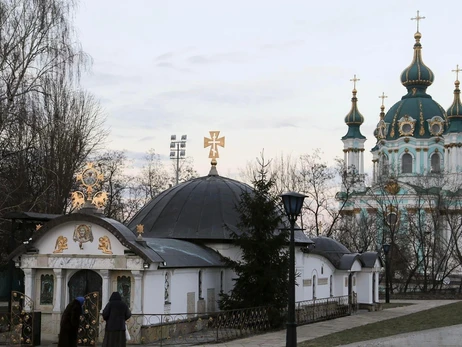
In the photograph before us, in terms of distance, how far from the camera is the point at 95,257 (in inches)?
870

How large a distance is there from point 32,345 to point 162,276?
13.6 ft

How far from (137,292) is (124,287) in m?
0.58

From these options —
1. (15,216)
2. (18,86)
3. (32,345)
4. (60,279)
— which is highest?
(18,86)

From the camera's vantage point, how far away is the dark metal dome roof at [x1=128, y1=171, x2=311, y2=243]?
27578 millimetres

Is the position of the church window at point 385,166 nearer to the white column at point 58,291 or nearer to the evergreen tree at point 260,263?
the evergreen tree at point 260,263

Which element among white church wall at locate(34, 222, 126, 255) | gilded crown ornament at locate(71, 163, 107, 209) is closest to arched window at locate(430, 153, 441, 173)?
gilded crown ornament at locate(71, 163, 107, 209)

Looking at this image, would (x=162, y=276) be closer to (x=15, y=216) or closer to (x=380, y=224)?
(x=15, y=216)

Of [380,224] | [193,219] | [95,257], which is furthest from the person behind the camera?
[380,224]

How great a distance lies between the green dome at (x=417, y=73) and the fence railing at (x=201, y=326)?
2789 inches

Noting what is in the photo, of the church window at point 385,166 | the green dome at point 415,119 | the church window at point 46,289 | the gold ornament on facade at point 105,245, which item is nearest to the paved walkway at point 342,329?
the church window at point 46,289

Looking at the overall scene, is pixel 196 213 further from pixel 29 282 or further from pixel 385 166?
pixel 385 166

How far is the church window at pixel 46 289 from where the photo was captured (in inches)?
902

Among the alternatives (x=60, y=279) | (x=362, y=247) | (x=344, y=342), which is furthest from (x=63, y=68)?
(x=362, y=247)

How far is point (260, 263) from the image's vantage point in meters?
25.1
